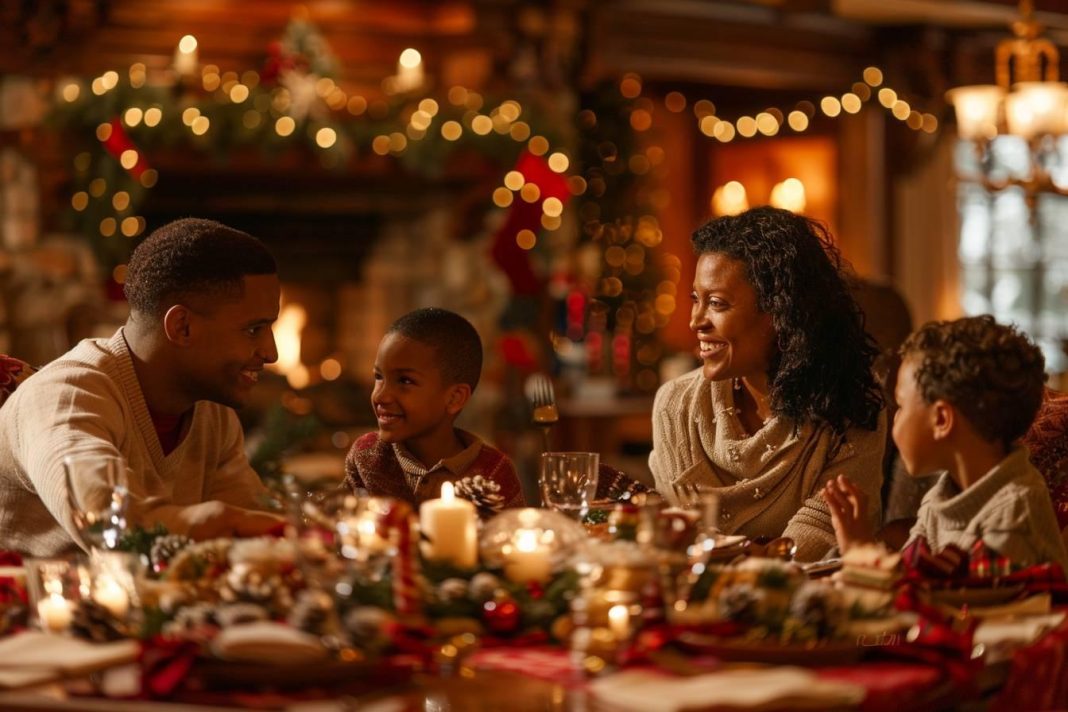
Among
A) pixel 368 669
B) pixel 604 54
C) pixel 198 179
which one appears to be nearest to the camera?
pixel 368 669

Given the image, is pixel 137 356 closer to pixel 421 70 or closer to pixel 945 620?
pixel 945 620

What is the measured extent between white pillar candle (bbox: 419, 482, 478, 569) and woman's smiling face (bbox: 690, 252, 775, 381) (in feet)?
3.06

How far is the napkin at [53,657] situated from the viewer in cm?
166

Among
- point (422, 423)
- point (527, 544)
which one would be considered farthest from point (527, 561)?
point (422, 423)

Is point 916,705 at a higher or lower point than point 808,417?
lower

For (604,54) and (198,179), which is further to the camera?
(604,54)

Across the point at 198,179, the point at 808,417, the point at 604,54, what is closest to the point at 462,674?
the point at 808,417

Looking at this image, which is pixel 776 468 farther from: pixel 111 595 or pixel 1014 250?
pixel 1014 250

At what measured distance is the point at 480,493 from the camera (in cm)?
241

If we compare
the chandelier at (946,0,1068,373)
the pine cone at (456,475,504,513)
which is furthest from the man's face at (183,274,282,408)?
the chandelier at (946,0,1068,373)

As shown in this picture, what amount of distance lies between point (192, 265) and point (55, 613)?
811 millimetres

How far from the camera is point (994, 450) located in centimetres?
213

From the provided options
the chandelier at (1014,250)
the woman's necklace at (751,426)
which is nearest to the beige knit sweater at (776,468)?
the woman's necklace at (751,426)

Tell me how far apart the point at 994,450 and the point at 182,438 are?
1.28 m
